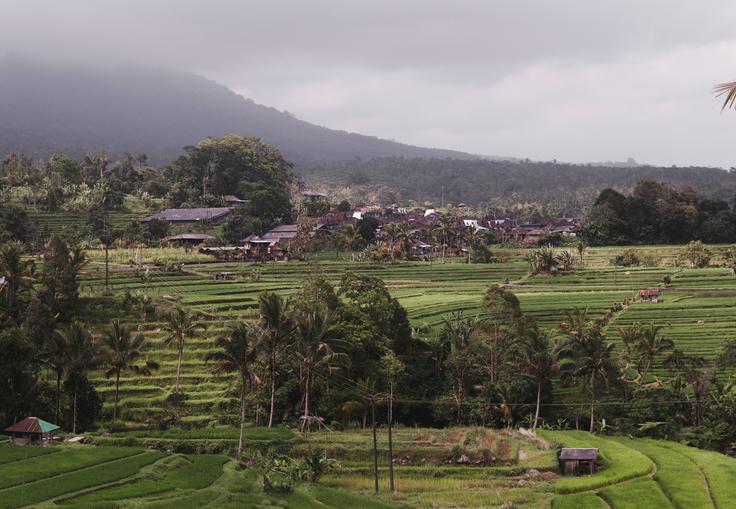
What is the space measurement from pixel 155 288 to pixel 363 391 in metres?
20.3

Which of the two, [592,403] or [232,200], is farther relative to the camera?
[232,200]

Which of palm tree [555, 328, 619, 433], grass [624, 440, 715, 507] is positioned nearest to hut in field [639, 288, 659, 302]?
palm tree [555, 328, 619, 433]

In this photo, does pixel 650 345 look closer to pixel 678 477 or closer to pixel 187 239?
pixel 678 477

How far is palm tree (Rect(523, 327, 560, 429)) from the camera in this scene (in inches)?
1319

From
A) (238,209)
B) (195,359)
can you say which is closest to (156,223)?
(238,209)

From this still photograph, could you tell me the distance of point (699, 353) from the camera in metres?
38.4

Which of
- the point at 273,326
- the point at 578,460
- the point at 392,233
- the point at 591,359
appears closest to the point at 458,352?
the point at 591,359

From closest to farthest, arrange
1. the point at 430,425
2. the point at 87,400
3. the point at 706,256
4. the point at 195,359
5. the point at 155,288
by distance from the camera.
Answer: the point at 87,400 → the point at 430,425 → the point at 195,359 → the point at 155,288 → the point at 706,256

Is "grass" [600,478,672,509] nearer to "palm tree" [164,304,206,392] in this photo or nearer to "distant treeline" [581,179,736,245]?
"palm tree" [164,304,206,392]

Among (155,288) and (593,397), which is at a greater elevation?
(155,288)

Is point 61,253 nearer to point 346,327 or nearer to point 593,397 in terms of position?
point 346,327

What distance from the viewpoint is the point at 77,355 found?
102 ft

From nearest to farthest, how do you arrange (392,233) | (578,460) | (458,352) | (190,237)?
(578,460), (458,352), (190,237), (392,233)

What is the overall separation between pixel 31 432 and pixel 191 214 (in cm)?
5540
